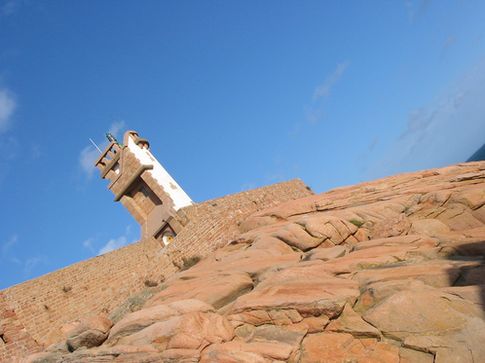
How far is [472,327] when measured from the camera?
16.7 ft

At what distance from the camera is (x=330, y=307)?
241 inches

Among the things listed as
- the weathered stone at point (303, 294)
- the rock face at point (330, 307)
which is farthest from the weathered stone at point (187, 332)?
the weathered stone at point (303, 294)

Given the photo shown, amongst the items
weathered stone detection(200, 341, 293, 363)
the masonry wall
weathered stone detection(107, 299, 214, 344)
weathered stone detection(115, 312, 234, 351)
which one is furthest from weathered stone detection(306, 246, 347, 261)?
the masonry wall

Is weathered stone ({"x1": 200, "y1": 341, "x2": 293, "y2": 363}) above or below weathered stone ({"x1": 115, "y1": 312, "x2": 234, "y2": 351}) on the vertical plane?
below

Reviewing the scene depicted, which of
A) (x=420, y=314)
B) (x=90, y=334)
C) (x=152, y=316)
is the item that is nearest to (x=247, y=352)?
(x=152, y=316)

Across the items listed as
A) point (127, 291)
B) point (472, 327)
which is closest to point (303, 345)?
point (472, 327)

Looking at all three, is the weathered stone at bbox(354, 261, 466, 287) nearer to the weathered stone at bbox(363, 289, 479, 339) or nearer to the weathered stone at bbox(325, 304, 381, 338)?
the weathered stone at bbox(363, 289, 479, 339)

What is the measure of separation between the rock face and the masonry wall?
575cm

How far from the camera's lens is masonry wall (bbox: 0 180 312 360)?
15477 millimetres

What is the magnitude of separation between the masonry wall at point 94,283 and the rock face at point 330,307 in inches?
226

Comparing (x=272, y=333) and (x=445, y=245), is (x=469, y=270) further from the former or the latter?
(x=272, y=333)

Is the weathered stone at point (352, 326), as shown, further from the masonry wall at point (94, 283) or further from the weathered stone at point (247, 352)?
the masonry wall at point (94, 283)

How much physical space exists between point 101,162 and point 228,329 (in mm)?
26394

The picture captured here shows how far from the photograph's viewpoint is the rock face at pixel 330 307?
5411 millimetres
